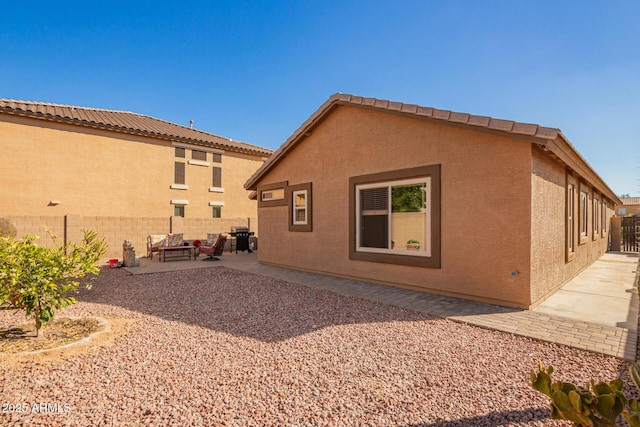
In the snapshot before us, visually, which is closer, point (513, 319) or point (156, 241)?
point (513, 319)

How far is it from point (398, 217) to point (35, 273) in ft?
22.8

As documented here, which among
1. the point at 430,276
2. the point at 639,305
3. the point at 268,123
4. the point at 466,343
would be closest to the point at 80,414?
the point at 466,343

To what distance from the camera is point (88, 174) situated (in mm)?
15367

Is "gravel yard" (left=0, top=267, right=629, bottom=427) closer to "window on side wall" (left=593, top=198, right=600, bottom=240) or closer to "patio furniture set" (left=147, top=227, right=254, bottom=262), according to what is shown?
"patio furniture set" (left=147, top=227, right=254, bottom=262)

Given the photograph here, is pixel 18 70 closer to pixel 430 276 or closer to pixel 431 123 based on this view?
pixel 431 123

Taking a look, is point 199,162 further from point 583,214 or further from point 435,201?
point 583,214

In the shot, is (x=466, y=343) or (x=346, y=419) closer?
(x=346, y=419)

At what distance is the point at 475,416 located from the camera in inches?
103

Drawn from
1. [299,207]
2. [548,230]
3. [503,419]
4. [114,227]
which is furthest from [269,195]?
[503,419]

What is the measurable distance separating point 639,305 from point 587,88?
21.2 feet

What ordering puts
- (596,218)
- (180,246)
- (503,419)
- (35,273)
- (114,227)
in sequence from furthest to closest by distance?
(114,227)
(180,246)
(596,218)
(35,273)
(503,419)

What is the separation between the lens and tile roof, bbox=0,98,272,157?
14180 mm

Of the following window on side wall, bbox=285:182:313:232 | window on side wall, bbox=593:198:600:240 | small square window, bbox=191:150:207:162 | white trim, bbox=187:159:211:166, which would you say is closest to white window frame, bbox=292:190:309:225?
window on side wall, bbox=285:182:313:232

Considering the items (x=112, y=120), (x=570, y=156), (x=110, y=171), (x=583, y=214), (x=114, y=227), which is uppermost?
(x=112, y=120)
